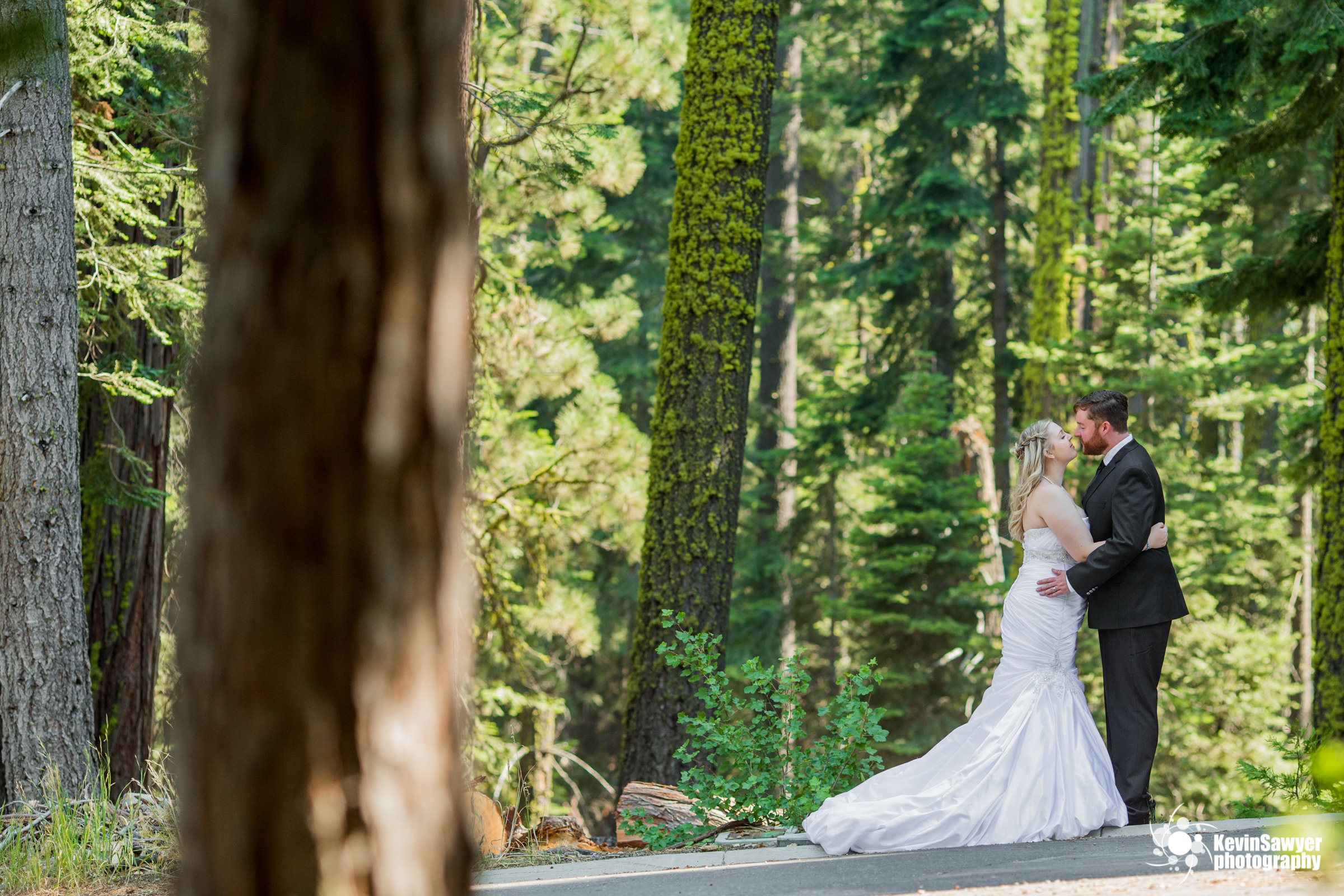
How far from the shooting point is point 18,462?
642 cm

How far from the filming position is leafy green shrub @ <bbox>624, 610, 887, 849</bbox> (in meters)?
5.46

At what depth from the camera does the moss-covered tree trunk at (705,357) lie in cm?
711

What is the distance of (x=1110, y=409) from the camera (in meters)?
5.85

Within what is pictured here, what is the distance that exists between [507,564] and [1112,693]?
10.2 metres

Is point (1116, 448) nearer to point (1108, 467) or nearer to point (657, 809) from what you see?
point (1108, 467)

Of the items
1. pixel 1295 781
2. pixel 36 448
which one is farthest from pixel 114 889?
pixel 1295 781

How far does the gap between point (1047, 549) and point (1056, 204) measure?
11.7 m

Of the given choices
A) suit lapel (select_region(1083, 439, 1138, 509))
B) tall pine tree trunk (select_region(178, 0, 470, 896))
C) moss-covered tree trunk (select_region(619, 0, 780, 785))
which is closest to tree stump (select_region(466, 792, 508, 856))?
moss-covered tree trunk (select_region(619, 0, 780, 785))

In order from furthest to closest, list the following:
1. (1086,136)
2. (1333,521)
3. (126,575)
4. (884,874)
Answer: (1086,136) → (126,575) → (1333,521) → (884,874)

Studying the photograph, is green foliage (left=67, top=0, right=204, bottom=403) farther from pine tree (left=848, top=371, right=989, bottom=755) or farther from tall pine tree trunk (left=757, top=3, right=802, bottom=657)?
tall pine tree trunk (left=757, top=3, right=802, bottom=657)

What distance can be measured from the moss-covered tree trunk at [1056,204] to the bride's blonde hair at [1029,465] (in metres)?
10.1

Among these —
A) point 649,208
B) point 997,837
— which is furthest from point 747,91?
point 649,208

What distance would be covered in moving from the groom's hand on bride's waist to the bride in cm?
3

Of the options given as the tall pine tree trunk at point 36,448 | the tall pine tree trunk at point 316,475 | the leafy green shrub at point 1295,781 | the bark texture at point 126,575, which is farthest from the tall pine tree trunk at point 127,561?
the leafy green shrub at point 1295,781
